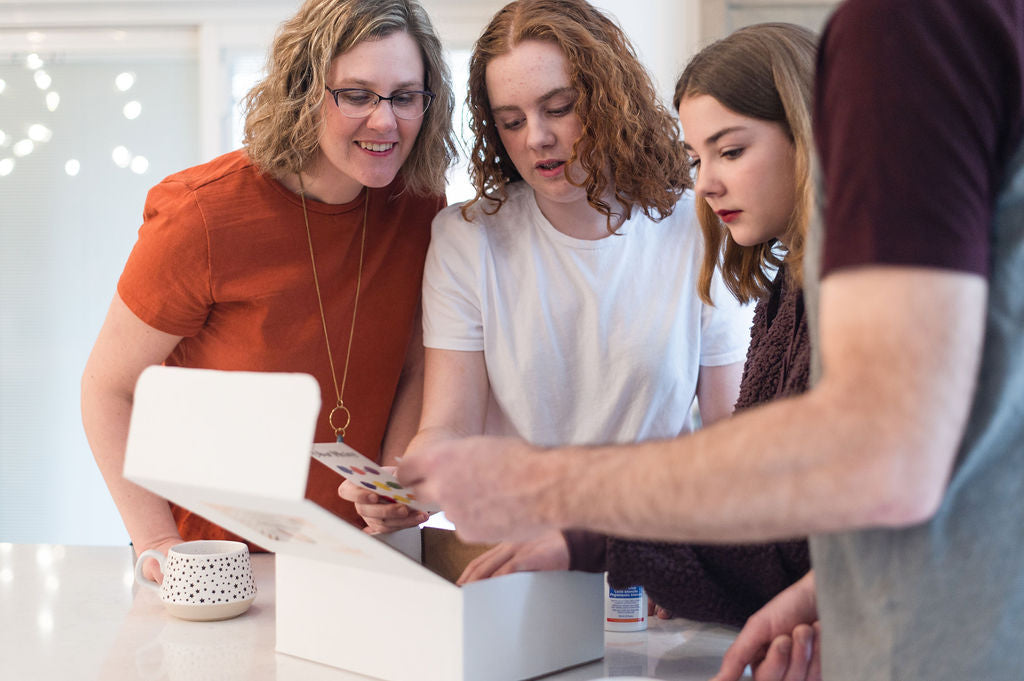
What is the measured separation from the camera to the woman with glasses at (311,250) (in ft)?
5.06

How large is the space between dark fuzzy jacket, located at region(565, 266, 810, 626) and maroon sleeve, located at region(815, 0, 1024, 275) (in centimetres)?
49

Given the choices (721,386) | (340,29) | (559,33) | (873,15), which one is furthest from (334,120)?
(873,15)

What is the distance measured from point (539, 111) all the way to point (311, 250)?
42 centimetres

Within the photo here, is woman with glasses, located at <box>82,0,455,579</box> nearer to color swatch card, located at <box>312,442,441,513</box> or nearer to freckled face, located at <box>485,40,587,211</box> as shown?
freckled face, located at <box>485,40,587,211</box>

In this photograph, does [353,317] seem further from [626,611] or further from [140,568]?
[626,611]

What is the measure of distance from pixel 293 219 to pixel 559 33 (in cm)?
50

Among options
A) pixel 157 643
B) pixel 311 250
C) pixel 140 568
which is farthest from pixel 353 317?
pixel 157 643

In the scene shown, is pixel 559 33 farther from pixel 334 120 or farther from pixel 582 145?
pixel 334 120

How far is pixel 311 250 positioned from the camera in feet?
5.35

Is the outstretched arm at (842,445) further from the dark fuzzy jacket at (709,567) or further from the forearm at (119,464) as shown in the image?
the forearm at (119,464)

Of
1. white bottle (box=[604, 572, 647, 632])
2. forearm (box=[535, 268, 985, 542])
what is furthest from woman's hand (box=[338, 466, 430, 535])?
forearm (box=[535, 268, 985, 542])

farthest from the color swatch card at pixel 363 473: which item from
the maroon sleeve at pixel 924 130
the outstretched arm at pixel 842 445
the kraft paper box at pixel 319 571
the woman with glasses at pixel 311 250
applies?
the woman with glasses at pixel 311 250

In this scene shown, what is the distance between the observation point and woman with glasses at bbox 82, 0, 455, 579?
1.54 meters

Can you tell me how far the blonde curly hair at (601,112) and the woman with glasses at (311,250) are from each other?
4.0 inches
